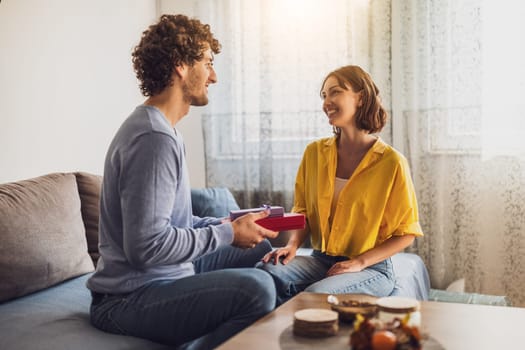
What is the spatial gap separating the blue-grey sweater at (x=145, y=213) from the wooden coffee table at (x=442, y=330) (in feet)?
1.00

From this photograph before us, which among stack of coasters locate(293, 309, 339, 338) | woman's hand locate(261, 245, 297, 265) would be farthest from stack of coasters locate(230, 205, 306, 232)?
stack of coasters locate(293, 309, 339, 338)

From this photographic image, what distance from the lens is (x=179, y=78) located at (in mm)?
1770

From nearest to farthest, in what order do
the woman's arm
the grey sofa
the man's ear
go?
1. the grey sofa
2. the man's ear
3. the woman's arm

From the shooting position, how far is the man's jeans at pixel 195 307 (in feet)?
5.05

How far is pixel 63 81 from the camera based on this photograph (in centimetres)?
279

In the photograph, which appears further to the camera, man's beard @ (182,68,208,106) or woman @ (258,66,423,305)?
woman @ (258,66,423,305)

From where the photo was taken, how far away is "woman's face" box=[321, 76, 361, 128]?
7.09 ft

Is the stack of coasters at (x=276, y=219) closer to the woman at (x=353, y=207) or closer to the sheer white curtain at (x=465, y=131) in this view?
the woman at (x=353, y=207)

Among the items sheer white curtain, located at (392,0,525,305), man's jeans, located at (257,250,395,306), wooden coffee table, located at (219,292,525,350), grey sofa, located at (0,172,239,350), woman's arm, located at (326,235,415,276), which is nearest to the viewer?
wooden coffee table, located at (219,292,525,350)

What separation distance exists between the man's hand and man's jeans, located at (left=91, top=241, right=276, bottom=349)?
112 mm

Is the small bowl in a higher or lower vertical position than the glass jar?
lower

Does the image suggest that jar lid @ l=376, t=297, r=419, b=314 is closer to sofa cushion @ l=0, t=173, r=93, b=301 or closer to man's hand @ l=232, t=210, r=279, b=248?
man's hand @ l=232, t=210, r=279, b=248

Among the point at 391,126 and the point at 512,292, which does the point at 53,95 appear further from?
the point at 512,292

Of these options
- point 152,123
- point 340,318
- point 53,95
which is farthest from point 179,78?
point 53,95
